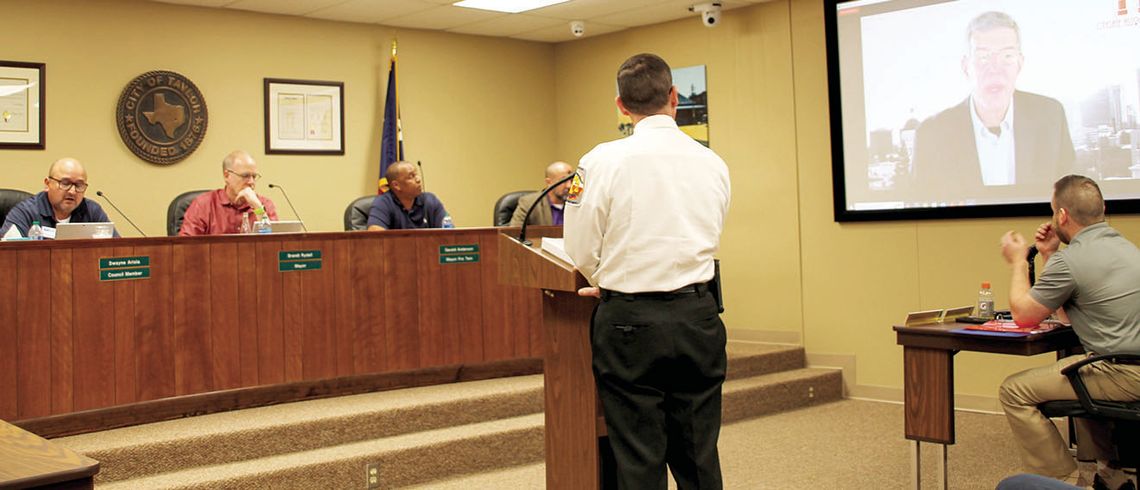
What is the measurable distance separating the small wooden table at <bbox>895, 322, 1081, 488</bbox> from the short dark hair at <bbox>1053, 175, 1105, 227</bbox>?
16.8 inches

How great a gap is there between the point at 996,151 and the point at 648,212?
4176 millimetres

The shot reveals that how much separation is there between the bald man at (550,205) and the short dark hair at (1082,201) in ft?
11.3

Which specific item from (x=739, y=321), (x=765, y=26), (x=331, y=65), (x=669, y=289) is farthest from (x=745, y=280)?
(x=669, y=289)

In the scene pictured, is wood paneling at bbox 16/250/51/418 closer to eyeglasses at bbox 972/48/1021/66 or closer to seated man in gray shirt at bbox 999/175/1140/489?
seated man in gray shirt at bbox 999/175/1140/489

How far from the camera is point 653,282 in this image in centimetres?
262

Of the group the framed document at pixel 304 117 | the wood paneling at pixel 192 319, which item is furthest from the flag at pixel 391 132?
the wood paneling at pixel 192 319

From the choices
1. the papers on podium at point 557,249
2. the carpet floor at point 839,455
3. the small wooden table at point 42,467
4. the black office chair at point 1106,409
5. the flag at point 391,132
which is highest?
the flag at point 391,132

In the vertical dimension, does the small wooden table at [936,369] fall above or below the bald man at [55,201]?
below

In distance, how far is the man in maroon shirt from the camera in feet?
18.8

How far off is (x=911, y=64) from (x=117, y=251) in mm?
4757

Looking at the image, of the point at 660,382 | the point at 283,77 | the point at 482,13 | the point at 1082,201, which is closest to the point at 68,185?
the point at 283,77

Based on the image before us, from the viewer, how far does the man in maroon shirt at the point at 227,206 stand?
573 cm

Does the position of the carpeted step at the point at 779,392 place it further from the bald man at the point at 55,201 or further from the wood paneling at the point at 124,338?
the bald man at the point at 55,201

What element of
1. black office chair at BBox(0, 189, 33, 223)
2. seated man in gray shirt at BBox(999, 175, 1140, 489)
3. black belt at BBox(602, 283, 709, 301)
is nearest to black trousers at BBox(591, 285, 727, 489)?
black belt at BBox(602, 283, 709, 301)
